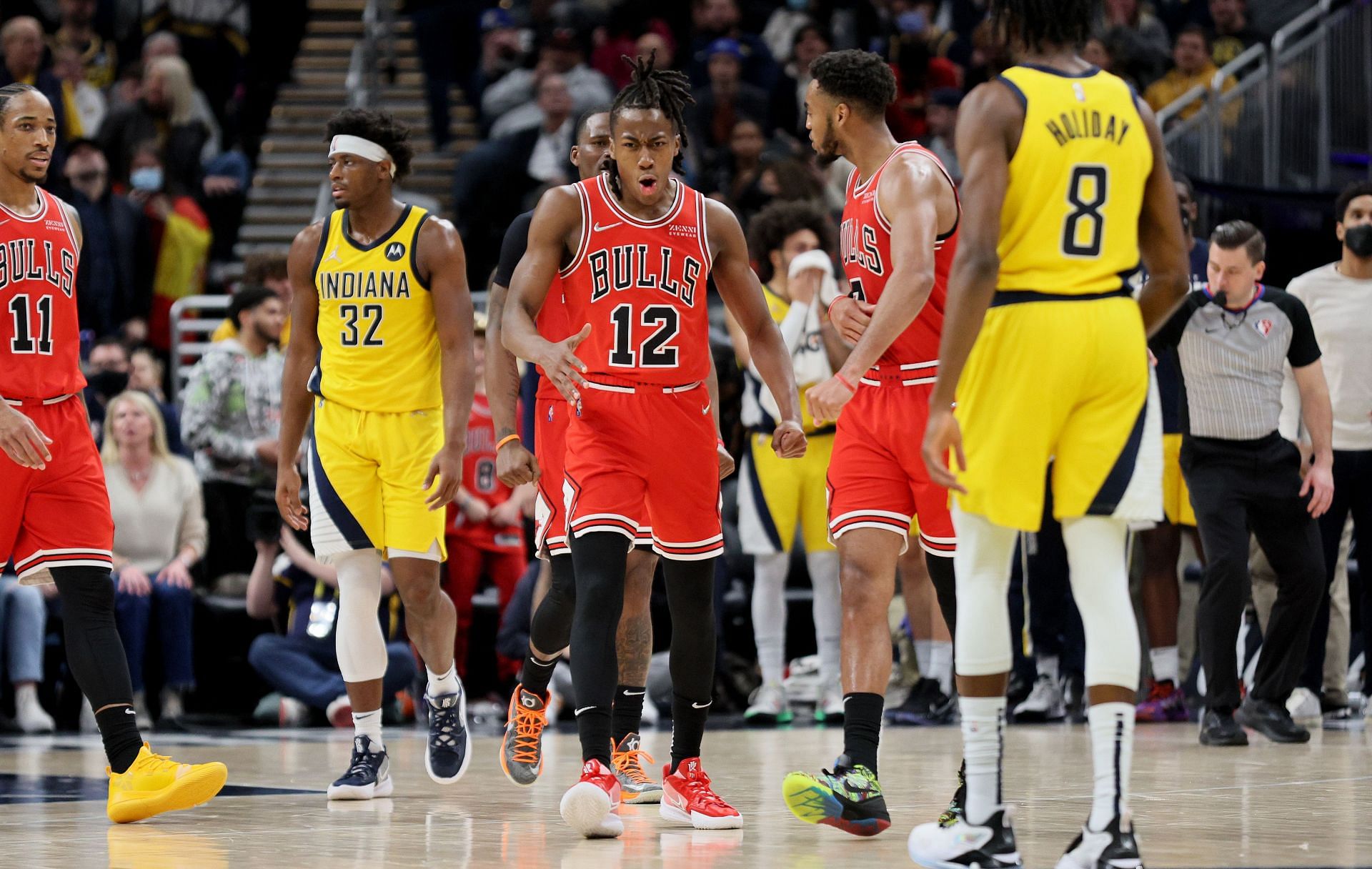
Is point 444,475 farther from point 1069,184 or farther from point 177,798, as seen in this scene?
point 1069,184

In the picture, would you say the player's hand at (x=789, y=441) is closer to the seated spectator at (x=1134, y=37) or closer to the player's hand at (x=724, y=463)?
the player's hand at (x=724, y=463)

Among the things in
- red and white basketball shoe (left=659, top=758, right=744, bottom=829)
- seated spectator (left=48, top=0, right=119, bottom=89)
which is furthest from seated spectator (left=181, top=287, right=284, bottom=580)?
seated spectator (left=48, top=0, right=119, bottom=89)

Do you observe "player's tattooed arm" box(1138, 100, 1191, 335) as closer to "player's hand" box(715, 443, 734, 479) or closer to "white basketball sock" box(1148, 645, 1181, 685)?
"player's hand" box(715, 443, 734, 479)

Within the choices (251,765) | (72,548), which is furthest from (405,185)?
(72,548)

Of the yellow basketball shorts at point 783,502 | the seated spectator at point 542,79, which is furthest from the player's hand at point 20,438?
the seated spectator at point 542,79

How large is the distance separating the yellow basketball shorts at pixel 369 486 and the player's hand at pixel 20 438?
1064mm

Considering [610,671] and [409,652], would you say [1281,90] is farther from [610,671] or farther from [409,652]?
[610,671]

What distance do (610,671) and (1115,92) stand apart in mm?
2176

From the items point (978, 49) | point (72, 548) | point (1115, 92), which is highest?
point (978, 49)

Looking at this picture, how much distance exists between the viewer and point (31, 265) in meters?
6.13

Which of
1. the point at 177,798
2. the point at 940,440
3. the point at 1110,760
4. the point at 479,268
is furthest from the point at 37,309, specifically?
the point at 479,268

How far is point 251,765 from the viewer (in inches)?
307

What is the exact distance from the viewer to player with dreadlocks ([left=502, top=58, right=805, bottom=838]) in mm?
5598

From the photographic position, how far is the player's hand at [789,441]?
5719 millimetres
